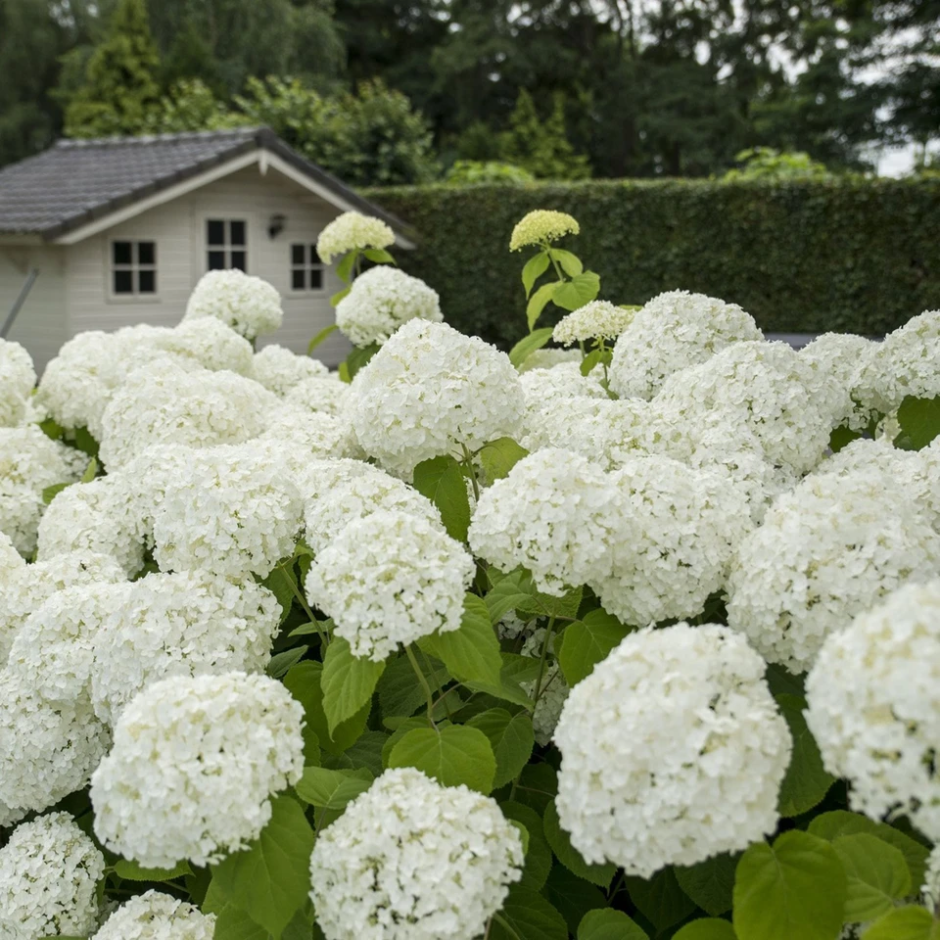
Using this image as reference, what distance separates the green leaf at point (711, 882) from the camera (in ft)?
4.41

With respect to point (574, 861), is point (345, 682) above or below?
above

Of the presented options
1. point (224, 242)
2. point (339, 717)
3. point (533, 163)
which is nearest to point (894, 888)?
point (339, 717)

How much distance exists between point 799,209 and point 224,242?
7.11 m

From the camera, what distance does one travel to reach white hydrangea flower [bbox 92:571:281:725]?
1.49 meters

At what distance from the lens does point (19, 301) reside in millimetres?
11555

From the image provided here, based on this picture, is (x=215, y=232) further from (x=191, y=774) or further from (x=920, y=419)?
(x=191, y=774)

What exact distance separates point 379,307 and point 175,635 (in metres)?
1.82

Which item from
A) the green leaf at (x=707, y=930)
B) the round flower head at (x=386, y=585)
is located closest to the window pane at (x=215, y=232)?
the round flower head at (x=386, y=585)

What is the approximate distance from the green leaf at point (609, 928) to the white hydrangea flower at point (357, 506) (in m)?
0.58

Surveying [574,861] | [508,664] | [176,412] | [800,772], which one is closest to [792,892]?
[800,772]

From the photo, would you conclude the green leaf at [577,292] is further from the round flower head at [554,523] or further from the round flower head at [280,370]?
the round flower head at [554,523]

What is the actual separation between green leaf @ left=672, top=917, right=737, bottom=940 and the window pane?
42.5 ft

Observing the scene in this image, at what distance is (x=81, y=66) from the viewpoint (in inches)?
1182

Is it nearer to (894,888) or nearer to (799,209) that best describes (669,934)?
(894,888)
